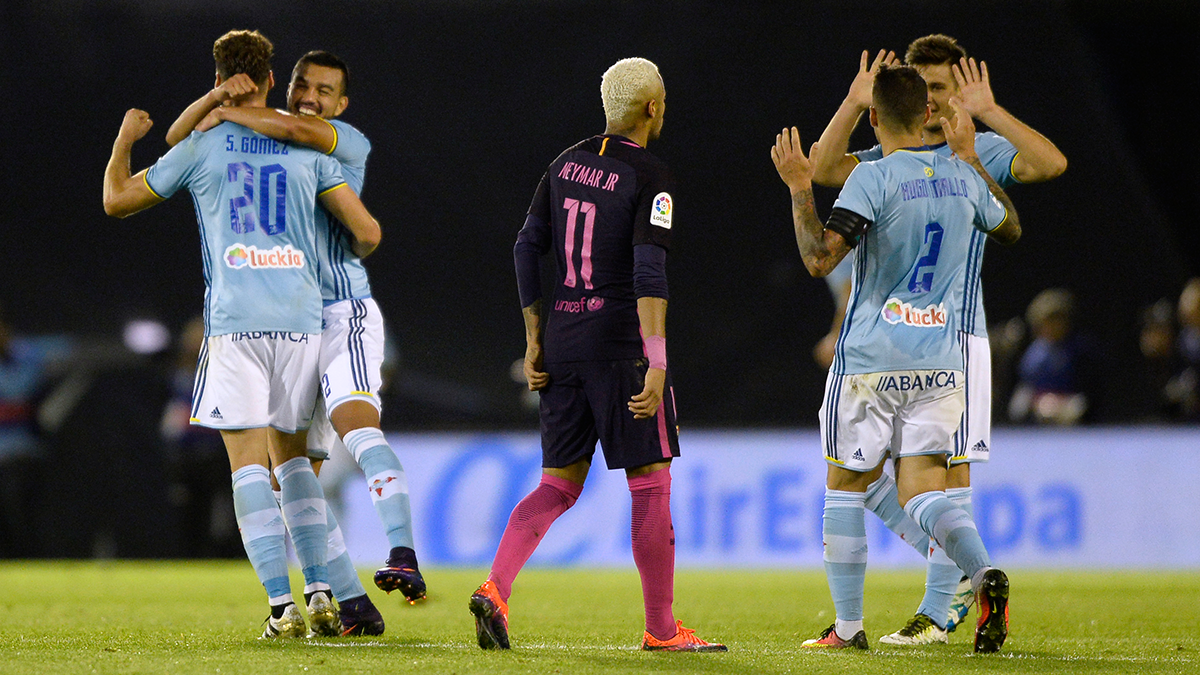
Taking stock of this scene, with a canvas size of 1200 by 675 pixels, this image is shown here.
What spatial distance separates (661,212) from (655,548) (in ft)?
3.59

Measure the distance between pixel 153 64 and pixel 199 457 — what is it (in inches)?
282

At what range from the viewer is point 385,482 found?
15.3 ft

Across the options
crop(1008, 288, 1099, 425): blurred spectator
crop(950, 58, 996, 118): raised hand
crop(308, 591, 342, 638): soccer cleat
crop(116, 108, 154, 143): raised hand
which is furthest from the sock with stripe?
crop(1008, 288, 1099, 425): blurred spectator

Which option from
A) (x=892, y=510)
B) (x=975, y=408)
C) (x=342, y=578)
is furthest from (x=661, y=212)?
(x=342, y=578)

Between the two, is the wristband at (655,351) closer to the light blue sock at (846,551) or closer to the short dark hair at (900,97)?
the light blue sock at (846,551)

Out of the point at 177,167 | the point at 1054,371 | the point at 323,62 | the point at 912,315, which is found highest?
the point at 323,62

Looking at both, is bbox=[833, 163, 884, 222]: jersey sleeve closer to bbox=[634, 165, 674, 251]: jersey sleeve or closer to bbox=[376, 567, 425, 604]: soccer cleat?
bbox=[634, 165, 674, 251]: jersey sleeve

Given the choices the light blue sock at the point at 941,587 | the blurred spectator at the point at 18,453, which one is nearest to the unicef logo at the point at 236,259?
the light blue sock at the point at 941,587

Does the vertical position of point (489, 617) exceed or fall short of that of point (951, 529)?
it falls short

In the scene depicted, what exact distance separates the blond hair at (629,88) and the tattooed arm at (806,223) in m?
0.48

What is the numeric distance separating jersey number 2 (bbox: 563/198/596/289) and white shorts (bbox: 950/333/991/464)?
1.50 m

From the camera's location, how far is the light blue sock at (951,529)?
14.6ft

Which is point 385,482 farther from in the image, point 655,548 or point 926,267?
point 926,267

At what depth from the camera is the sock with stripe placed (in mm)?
4676
